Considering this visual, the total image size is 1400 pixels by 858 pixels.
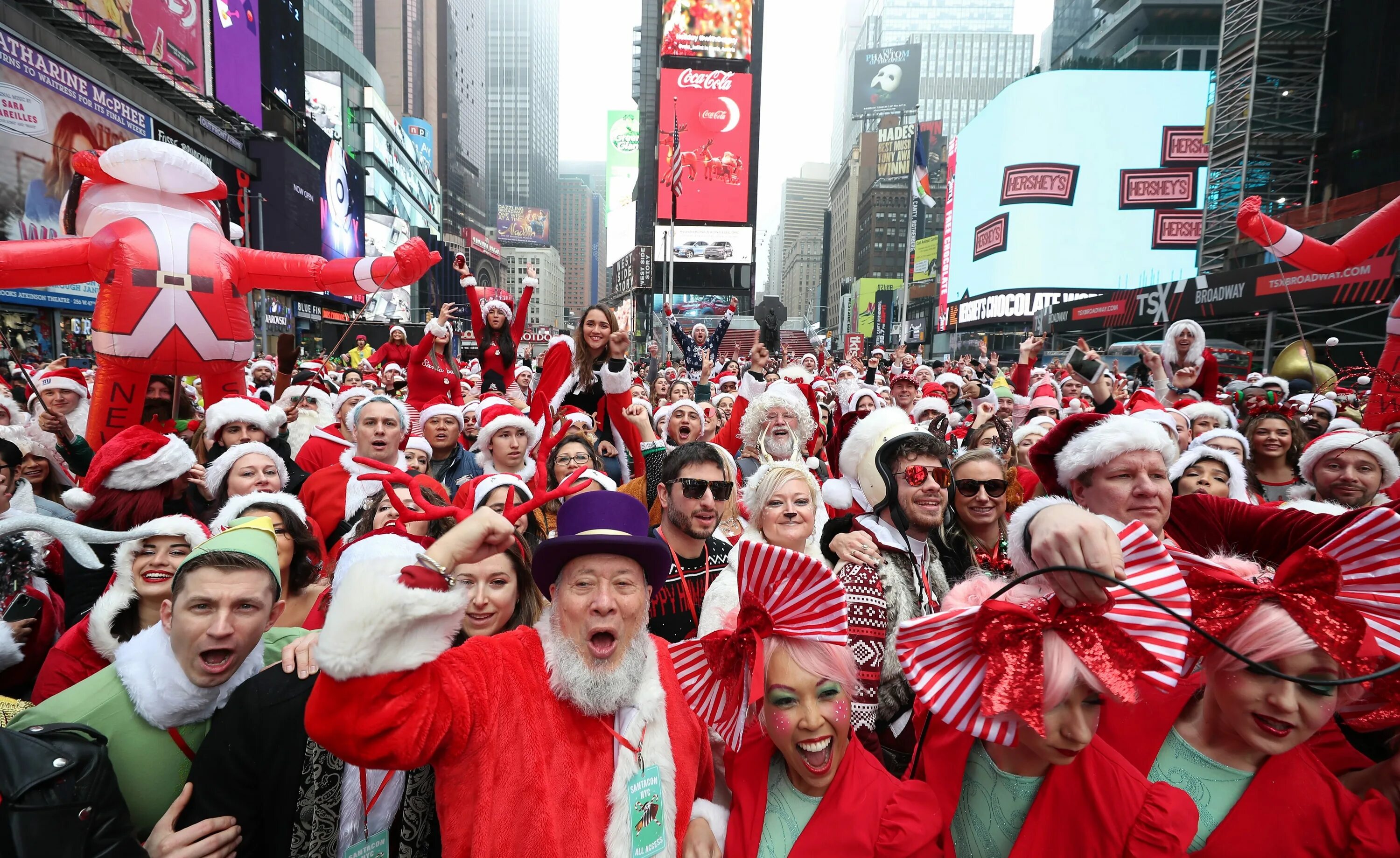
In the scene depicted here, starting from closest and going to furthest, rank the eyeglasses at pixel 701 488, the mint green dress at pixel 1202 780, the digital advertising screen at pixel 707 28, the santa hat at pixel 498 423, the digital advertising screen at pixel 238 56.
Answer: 1. the mint green dress at pixel 1202 780
2. the eyeglasses at pixel 701 488
3. the santa hat at pixel 498 423
4. the digital advertising screen at pixel 238 56
5. the digital advertising screen at pixel 707 28

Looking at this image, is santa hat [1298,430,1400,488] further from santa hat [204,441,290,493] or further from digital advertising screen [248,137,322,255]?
digital advertising screen [248,137,322,255]

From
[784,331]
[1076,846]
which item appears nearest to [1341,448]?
[1076,846]

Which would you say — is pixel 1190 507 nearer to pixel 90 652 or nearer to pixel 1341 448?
pixel 1341 448

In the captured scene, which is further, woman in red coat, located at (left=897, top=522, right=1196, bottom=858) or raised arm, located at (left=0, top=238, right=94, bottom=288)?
raised arm, located at (left=0, top=238, right=94, bottom=288)

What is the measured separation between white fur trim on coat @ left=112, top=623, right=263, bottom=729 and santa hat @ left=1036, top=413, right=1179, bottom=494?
9.07 feet

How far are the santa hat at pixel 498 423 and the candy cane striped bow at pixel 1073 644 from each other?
390 centimetres

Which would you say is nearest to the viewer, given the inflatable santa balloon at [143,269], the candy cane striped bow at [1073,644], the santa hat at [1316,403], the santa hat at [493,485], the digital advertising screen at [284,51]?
the candy cane striped bow at [1073,644]

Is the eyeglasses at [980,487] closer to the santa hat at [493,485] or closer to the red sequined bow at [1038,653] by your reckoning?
the red sequined bow at [1038,653]

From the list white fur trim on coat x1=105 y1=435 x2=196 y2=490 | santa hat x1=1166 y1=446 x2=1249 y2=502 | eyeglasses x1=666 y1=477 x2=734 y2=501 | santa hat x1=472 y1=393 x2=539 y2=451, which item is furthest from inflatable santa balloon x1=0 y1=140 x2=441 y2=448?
santa hat x1=1166 y1=446 x2=1249 y2=502

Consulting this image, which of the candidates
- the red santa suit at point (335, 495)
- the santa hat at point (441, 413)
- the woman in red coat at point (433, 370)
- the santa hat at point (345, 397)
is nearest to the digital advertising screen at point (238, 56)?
the woman in red coat at point (433, 370)

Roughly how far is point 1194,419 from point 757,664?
5.54 metres

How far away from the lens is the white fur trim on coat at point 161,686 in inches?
71.8

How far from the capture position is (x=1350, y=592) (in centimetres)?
155

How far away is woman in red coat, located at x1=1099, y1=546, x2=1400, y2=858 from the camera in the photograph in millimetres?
1513
